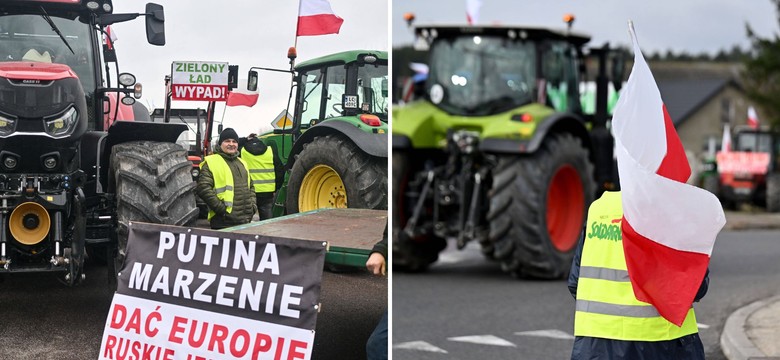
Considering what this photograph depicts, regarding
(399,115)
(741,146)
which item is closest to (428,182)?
(399,115)

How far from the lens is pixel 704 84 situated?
262ft

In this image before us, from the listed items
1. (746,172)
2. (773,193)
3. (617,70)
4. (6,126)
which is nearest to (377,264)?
(6,126)

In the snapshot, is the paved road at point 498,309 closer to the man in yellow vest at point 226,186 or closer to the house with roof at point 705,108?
the man in yellow vest at point 226,186

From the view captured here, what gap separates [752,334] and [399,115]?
5.56m

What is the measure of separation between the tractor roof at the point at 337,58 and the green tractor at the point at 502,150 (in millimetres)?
6301

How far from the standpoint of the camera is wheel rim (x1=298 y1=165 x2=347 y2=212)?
5.57 m

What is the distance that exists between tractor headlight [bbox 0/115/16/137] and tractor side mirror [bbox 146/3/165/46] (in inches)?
31.7

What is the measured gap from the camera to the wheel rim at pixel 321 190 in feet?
18.3

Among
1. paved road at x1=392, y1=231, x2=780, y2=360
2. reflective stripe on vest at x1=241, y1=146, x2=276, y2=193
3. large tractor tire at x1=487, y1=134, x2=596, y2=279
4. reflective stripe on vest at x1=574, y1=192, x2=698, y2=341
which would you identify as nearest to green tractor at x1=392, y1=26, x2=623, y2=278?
large tractor tire at x1=487, y1=134, x2=596, y2=279

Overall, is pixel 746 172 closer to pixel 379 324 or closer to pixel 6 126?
pixel 379 324

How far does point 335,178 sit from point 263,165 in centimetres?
39

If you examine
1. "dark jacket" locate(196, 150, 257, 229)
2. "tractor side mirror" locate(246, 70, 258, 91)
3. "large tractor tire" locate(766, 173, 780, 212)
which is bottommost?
"large tractor tire" locate(766, 173, 780, 212)

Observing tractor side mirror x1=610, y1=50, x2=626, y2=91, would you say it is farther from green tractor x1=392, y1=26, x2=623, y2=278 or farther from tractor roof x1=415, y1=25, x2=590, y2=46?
tractor roof x1=415, y1=25, x2=590, y2=46

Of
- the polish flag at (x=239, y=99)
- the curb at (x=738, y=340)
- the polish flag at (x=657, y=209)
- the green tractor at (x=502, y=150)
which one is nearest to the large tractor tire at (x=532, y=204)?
the green tractor at (x=502, y=150)
